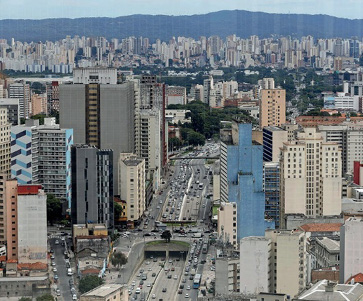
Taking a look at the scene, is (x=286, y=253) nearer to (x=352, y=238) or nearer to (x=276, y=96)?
(x=352, y=238)

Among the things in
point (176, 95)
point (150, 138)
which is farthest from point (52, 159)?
point (176, 95)

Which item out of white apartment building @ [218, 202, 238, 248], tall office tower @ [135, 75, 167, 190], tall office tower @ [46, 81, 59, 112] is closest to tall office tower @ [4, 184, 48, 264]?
white apartment building @ [218, 202, 238, 248]

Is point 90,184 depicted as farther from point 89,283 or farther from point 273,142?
point 273,142

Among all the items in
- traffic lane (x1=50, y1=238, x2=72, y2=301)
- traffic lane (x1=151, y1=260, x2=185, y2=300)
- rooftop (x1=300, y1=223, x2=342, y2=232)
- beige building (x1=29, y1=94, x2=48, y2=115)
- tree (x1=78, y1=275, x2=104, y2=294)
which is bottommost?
traffic lane (x1=151, y1=260, x2=185, y2=300)

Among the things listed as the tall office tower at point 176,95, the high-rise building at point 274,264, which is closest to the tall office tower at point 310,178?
the high-rise building at point 274,264

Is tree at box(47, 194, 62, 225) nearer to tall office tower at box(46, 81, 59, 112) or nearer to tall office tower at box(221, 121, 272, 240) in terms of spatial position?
tall office tower at box(221, 121, 272, 240)

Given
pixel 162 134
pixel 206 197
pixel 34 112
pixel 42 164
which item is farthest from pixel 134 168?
pixel 34 112

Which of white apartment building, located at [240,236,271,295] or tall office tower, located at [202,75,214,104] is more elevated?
tall office tower, located at [202,75,214,104]
